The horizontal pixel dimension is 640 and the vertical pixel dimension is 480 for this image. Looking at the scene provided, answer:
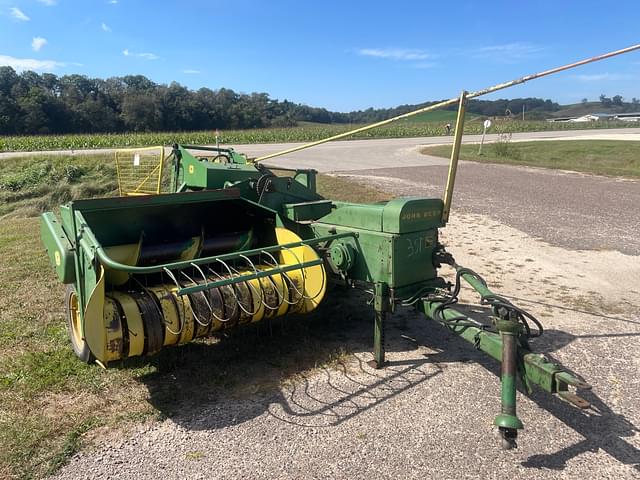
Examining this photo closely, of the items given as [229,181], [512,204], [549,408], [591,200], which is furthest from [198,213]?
[591,200]

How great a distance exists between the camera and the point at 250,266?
4.17 metres

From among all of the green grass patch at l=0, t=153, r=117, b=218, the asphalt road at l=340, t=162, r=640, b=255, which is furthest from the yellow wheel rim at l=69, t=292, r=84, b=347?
the green grass patch at l=0, t=153, r=117, b=218

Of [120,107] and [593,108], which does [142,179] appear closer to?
[120,107]

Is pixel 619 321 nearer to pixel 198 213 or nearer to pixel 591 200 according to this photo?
pixel 198 213

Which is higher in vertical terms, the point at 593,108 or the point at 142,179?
the point at 593,108

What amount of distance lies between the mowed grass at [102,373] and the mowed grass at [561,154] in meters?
18.0

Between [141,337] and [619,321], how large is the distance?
4.39m

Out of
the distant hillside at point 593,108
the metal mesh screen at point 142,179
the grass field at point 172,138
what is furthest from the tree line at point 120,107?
the distant hillside at point 593,108

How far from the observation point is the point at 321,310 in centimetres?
511

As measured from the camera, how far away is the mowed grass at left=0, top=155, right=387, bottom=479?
9.87 ft

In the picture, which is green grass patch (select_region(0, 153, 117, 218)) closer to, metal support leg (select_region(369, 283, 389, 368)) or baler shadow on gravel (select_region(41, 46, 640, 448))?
baler shadow on gravel (select_region(41, 46, 640, 448))

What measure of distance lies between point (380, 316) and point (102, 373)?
212 cm

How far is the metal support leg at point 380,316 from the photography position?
3.81 meters

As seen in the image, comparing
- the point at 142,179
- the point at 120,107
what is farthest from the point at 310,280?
the point at 120,107
